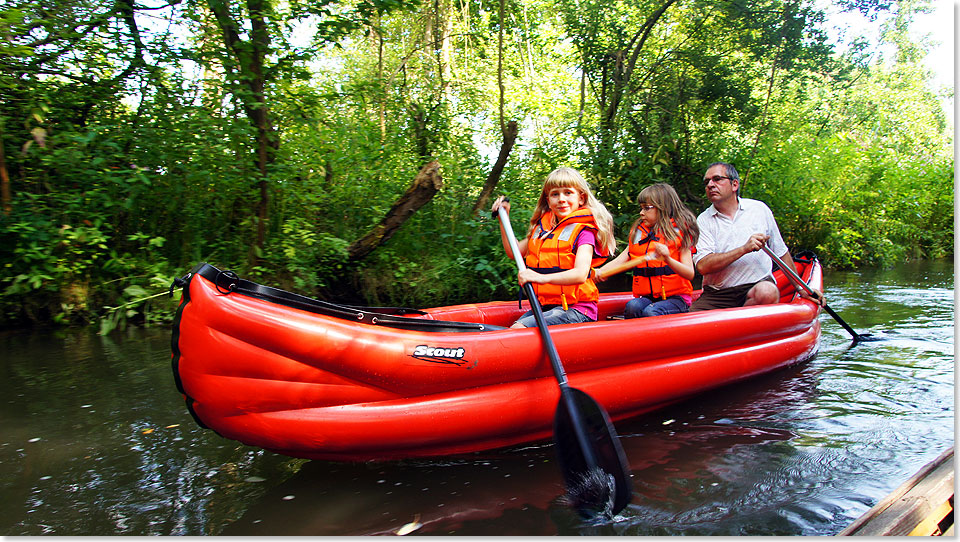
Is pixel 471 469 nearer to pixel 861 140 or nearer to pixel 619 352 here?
pixel 619 352

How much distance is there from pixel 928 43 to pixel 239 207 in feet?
28.4

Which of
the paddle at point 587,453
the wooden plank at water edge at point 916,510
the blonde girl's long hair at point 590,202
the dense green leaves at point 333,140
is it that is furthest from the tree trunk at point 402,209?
the wooden plank at water edge at point 916,510

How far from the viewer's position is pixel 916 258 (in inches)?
454

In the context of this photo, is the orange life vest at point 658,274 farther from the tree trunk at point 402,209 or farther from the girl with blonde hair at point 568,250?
the tree trunk at point 402,209

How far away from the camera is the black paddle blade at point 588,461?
83.8 inches

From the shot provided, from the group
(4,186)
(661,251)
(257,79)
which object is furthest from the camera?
(257,79)

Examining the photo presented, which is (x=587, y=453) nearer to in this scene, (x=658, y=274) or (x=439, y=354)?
(x=439, y=354)

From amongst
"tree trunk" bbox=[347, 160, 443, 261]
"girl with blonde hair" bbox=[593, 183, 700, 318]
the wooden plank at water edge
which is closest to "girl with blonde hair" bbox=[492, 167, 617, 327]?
"girl with blonde hair" bbox=[593, 183, 700, 318]

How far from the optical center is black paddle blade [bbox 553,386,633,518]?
2.13 m

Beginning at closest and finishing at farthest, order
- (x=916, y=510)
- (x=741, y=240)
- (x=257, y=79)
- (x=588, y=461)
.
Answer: (x=916, y=510) < (x=588, y=461) < (x=741, y=240) < (x=257, y=79)

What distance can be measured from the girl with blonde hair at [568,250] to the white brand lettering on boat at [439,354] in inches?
28.0

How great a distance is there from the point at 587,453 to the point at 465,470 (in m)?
0.54

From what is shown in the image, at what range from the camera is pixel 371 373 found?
7.52 ft

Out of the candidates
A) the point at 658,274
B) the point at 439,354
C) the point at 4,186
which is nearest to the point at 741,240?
the point at 658,274
